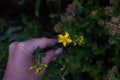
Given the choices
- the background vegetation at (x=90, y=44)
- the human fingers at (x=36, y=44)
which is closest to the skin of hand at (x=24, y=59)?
the human fingers at (x=36, y=44)

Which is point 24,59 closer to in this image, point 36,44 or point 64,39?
point 36,44

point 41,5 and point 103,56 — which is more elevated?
point 41,5

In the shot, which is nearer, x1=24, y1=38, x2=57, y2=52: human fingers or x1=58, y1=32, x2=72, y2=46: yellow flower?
x1=58, y1=32, x2=72, y2=46: yellow flower

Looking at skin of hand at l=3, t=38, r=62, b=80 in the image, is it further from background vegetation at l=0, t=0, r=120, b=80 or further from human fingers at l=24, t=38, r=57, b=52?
background vegetation at l=0, t=0, r=120, b=80

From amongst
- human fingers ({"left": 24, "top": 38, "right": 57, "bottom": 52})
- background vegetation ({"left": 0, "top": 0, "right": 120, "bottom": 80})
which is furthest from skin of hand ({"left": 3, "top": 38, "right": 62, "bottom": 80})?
background vegetation ({"left": 0, "top": 0, "right": 120, "bottom": 80})

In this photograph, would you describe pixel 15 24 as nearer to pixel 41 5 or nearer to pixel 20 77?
pixel 41 5

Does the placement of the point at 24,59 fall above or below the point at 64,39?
below

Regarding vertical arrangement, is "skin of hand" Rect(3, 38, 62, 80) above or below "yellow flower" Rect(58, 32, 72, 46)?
below

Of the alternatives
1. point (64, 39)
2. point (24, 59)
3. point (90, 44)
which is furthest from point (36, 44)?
point (90, 44)

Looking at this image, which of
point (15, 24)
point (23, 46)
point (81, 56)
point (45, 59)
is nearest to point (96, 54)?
point (81, 56)

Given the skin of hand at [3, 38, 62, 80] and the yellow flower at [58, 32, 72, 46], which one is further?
the skin of hand at [3, 38, 62, 80]

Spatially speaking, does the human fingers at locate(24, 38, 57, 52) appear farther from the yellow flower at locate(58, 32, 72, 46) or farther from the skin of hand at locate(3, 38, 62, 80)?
the yellow flower at locate(58, 32, 72, 46)
